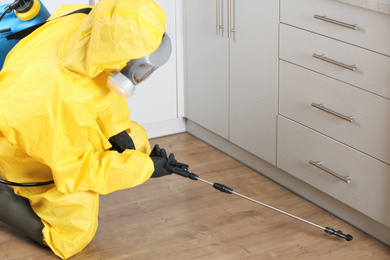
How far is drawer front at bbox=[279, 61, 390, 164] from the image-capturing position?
92.2 inches

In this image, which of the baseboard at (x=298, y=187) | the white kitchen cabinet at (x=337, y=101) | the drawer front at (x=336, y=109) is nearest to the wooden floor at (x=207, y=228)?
the baseboard at (x=298, y=187)

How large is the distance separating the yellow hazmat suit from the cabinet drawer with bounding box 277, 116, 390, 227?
2.38ft

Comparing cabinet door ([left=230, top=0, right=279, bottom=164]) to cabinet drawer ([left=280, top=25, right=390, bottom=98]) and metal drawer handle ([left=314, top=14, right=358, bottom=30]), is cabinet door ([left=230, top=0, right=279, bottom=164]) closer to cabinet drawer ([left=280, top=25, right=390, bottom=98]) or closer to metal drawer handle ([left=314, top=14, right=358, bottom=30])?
cabinet drawer ([left=280, top=25, right=390, bottom=98])

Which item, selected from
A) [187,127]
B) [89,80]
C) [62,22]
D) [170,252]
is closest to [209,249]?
[170,252]

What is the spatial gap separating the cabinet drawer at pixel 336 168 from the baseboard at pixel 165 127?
32.6 inches

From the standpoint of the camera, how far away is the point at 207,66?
3.26 metres

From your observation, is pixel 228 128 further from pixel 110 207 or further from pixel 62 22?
pixel 62 22

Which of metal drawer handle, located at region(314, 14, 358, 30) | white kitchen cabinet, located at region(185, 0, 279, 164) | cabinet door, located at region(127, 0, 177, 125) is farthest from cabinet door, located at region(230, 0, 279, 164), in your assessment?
cabinet door, located at region(127, 0, 177, 125)

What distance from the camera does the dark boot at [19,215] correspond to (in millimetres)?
2488

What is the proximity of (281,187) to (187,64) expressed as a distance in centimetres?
→ 87

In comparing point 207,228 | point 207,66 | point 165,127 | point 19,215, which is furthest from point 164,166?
point 165,127

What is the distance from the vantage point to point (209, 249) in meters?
2.47

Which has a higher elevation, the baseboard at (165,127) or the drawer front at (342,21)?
the drawer front at (342,21)

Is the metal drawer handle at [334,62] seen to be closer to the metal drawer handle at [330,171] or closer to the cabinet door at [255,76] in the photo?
the cabinet door at [255,76]
